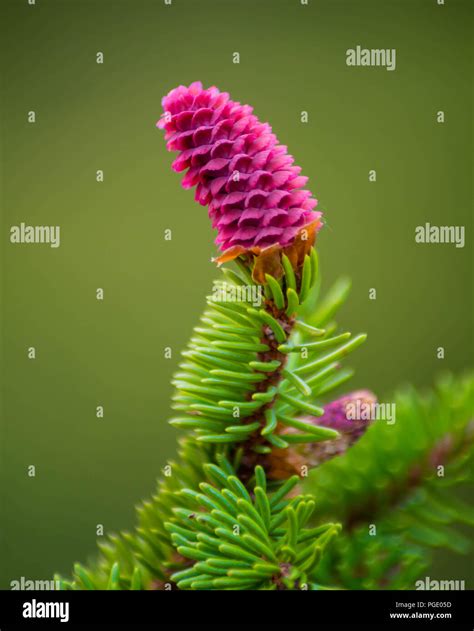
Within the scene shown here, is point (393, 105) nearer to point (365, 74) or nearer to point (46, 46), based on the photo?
point (365, 74)

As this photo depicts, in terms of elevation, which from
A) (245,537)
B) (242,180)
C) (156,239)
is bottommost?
(245,537)

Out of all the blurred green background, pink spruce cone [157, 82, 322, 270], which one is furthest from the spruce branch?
the blurred green background

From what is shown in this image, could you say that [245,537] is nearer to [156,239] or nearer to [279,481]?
[279,481]

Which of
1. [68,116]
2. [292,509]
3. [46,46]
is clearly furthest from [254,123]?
[68,116]

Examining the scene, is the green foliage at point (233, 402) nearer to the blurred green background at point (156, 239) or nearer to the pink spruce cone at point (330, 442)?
the pink spruce cone at point (330, 442)

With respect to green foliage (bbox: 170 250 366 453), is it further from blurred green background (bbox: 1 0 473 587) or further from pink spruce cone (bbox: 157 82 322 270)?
blurred green background (bbox: 1 0 473 587)

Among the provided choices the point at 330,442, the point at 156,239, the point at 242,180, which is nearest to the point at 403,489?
the point at 330,442
